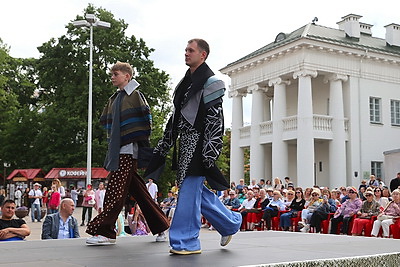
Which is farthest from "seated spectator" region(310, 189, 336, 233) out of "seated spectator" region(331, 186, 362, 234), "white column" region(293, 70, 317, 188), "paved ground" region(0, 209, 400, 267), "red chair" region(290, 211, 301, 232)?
"white column" region(293, 70, 317, 188)

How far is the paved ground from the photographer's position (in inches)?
196

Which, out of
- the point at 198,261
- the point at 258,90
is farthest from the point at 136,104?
the point at 258,90

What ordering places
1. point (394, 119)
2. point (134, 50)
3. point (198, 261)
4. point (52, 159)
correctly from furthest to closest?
point (134, 50)
point (52, 159)
point (394, 119)
point (198, 261)

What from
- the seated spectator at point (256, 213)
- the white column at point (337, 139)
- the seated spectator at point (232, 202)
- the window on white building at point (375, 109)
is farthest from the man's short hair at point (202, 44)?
the window on white building at point (375, 109)

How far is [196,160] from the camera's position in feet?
18.6

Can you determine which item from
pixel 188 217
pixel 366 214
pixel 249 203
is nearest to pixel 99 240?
pixel 188 217

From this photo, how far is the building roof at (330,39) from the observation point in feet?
111

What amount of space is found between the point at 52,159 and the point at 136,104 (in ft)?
133

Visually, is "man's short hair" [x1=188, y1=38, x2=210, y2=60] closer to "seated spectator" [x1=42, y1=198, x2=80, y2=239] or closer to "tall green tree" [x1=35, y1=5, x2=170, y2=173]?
"seated spectator" [x1=42, y1=198, x2=80, y2=239]

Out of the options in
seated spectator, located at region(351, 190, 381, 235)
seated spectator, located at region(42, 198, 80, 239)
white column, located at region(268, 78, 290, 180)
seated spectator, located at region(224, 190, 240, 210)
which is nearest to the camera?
seated spectator, located at region(42, 198, 80, 239)

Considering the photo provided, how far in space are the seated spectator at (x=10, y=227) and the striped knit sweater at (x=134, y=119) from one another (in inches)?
119

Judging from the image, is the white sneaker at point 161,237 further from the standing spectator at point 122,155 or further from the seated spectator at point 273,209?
the seated spectator at point 273,209

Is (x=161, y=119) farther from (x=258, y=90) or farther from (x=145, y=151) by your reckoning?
(x=145, y=151)

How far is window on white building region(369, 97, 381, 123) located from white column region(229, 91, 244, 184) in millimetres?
9074
